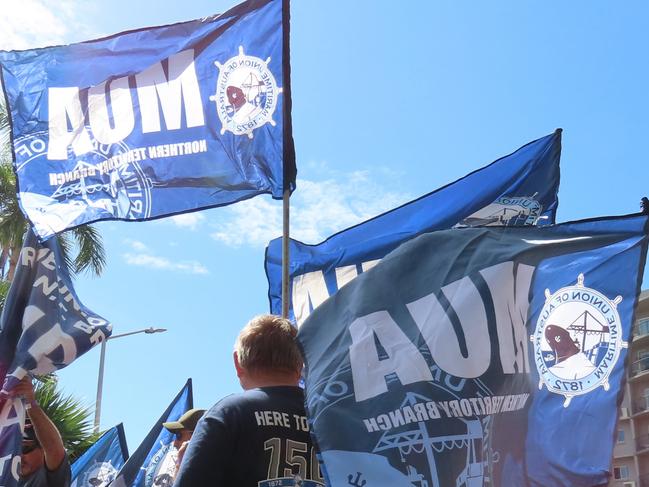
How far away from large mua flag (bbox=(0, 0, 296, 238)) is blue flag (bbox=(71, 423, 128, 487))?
11.6ft

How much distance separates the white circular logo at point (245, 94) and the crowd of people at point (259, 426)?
→ 3304 millimetres

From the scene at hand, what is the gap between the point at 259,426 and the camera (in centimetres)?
313

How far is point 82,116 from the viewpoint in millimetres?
7254

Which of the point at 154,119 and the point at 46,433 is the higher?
the point at 154,119

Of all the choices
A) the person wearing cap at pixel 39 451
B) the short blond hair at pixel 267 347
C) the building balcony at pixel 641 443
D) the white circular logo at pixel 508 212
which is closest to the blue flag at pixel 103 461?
the white circular logo at pixel 508 212

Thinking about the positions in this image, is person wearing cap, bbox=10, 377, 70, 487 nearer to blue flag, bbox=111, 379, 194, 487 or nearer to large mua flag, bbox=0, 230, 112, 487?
large mua flag, bbox=0, 230, 112, 487

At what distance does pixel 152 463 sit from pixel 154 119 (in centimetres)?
303

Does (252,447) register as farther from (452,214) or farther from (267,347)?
(452,214)

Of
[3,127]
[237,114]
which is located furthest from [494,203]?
[3,127]

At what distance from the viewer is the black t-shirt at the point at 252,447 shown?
300 centimetres

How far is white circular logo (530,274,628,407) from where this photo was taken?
394 cm

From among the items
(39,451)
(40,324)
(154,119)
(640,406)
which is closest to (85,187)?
(154,119)

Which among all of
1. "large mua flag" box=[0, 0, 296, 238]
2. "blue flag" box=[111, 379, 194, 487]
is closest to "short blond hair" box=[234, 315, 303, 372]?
"large mua flag" box=[0, 0, 296, 238]

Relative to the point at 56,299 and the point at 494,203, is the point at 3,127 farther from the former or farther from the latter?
the point at 56,299
